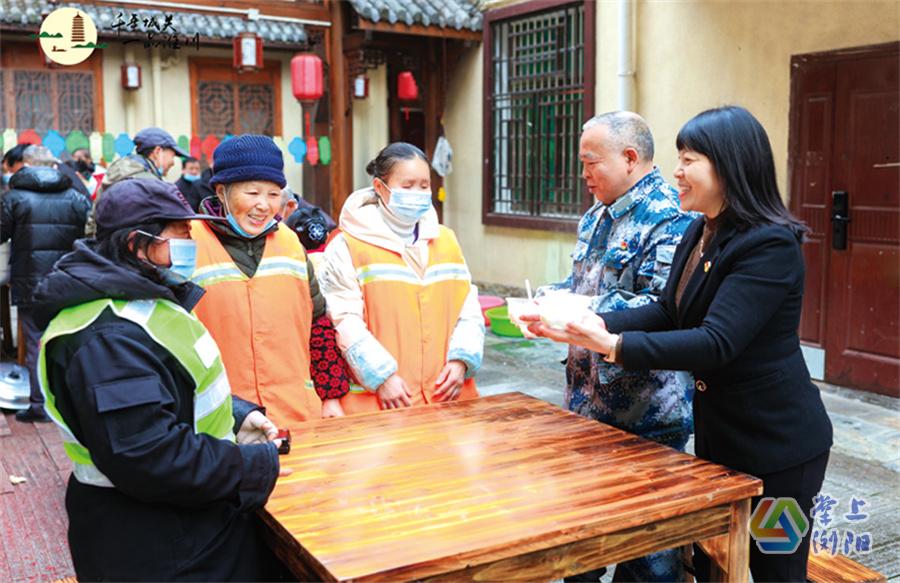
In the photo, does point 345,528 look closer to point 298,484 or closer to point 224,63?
point 298,484

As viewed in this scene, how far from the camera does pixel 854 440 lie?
485cm

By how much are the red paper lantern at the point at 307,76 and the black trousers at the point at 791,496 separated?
7.98m

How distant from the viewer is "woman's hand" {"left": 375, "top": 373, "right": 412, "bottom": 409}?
2.81 meters

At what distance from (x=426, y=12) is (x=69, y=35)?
6451mm

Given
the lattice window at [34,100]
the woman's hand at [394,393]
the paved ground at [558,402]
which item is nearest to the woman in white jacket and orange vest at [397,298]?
the woman's hand at [394,393]

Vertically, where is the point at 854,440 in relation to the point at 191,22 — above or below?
below

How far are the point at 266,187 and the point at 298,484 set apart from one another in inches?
39.9

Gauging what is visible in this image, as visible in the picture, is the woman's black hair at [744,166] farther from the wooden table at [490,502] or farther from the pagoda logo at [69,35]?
the pagoda logo at [69,35]

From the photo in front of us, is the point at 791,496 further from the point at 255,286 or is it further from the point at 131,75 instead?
the point at 131,75

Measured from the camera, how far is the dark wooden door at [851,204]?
555 cm

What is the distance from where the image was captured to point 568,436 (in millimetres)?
2354

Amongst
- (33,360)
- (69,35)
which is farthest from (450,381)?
(33,360)

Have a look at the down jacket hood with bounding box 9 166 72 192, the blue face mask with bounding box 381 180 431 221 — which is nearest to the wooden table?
the blue face mask with bounding box 381 180 431 221

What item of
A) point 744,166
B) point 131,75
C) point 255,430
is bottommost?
point 255,430
